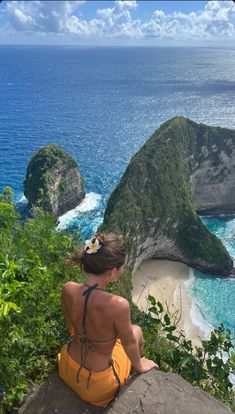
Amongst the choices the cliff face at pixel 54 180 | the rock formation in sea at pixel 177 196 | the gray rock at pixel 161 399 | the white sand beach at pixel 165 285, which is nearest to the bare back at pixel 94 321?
the gray rock at pixel 161 399

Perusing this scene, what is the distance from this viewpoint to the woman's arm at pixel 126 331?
19.7 feet

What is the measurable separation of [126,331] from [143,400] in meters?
1.38

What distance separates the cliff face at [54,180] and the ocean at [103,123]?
2.13 metres

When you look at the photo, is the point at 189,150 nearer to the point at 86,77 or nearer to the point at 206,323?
the point at 206,323

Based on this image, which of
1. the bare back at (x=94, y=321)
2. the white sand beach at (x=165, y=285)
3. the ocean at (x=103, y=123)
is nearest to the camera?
the bare back at (x=94, y=321)

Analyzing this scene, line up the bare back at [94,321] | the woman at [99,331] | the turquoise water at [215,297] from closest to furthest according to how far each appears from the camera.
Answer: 1. the woman at [99,331]
2. the bare back at [94,321]
3. the turquoise water at [215,297]

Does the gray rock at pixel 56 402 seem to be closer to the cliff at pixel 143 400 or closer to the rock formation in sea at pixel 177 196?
the cliff at pixel 143 400

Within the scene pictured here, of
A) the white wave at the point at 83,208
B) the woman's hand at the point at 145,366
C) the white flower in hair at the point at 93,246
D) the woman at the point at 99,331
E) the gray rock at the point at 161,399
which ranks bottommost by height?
the white wave at the point at 83,208

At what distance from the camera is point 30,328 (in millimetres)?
7223

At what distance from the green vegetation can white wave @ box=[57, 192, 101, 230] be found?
50.4m

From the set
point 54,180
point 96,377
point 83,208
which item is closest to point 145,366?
point 96,377

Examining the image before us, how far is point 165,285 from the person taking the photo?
48.2 metres

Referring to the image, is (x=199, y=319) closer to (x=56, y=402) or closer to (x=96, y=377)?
(x=56, y=402)

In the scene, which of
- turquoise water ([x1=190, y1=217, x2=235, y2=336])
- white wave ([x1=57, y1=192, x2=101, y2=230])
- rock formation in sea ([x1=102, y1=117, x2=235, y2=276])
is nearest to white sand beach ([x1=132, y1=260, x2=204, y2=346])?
turquoise water ([x1=190, y1=217, x2=235, y2=336])
